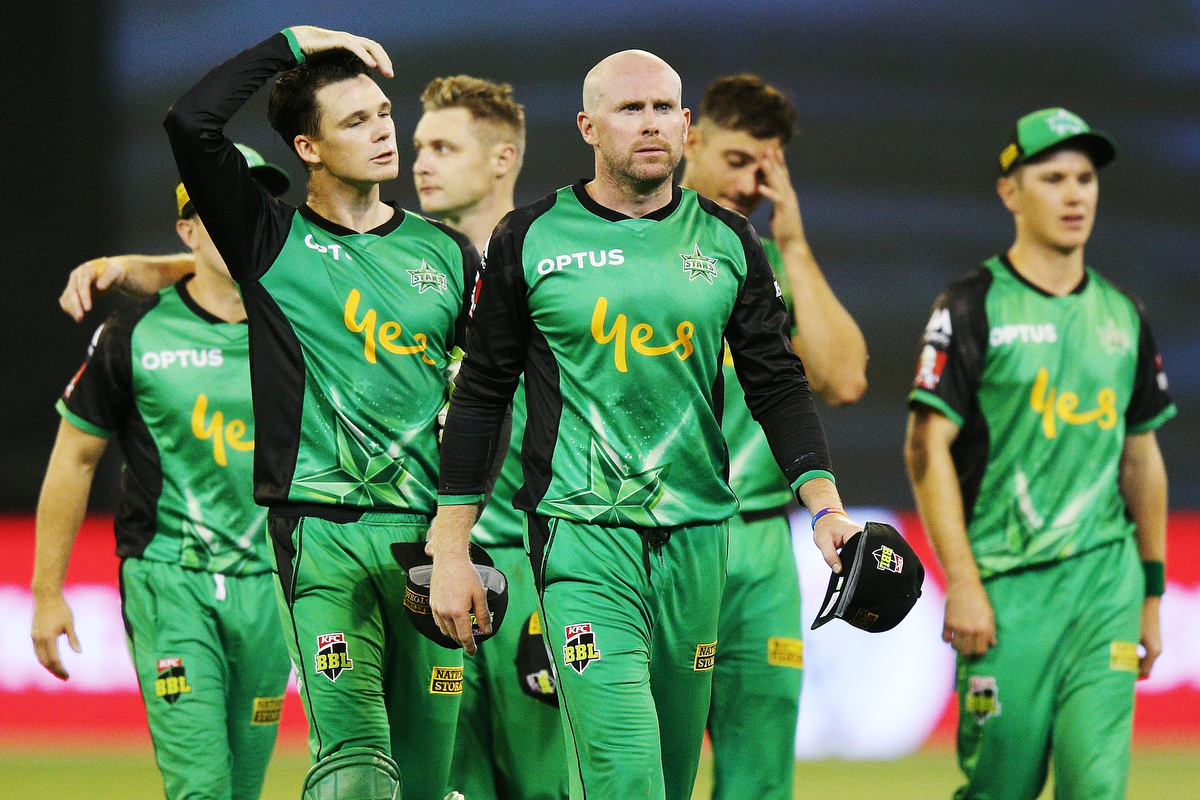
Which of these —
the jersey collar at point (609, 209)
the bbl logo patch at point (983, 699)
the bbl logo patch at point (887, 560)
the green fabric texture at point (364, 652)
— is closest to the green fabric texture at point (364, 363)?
the green fabric texture at point (364, 652)

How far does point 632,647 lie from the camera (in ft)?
13.5

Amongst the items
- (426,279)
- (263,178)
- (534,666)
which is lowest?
(534,666)

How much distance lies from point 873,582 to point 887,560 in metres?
0.06

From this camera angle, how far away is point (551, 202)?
4.40 metres

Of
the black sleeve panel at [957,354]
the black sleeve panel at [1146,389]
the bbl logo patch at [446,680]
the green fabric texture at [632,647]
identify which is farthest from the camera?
the black sleeve panel at [1146,389]

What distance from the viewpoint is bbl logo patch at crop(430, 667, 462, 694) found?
4734 millimetres

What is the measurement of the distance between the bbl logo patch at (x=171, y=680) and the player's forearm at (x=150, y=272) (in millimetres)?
1515

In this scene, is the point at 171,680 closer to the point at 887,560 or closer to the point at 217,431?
the point at 217,431

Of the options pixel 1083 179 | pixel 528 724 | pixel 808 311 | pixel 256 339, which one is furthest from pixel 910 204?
pixel 256 339

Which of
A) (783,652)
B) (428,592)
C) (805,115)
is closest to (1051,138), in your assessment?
(783,652)

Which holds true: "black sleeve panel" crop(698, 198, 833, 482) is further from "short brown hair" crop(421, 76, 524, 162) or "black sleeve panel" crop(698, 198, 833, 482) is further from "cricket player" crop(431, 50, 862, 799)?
"short brown hair" crop(421, 76, 524, 162)

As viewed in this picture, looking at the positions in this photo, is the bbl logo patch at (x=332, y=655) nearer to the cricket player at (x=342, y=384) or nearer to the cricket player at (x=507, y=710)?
the cricket player at (x=342, y=384)

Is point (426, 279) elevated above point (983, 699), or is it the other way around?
point (426, 279)

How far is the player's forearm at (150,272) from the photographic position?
6152 mm
